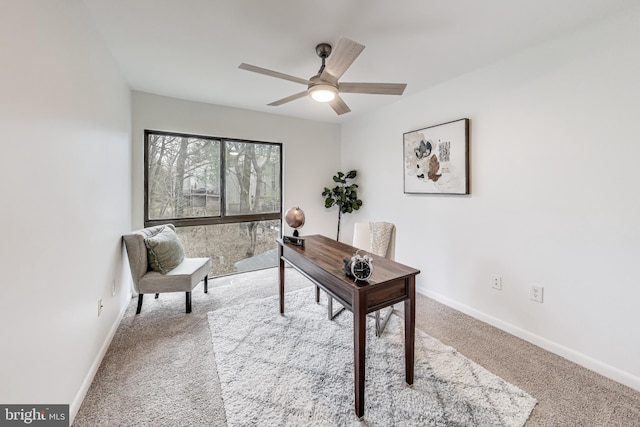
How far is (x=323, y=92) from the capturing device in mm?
1916

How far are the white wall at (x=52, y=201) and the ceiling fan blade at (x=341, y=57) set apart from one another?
4.68 ft

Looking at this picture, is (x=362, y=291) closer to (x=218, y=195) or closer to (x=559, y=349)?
(x=559, y=349)

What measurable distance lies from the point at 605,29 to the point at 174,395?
3724 millimetres

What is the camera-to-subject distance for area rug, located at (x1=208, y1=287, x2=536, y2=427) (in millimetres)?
1427

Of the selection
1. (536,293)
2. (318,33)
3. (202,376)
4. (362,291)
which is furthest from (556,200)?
(202,376)

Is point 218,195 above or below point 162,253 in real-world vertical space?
above

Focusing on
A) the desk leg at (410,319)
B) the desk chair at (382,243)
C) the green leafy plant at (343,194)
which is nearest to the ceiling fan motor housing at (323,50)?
the desk chair at (382,243)

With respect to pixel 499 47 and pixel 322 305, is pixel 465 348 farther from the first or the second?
pixel 499 47

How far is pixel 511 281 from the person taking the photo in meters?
2.28

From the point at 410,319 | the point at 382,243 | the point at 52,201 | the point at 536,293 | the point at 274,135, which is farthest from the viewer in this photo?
the point at 274,135

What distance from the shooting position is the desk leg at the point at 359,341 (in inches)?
53.3

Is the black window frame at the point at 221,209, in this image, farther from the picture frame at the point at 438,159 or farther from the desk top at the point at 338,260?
the picture frame at the point at 438,159

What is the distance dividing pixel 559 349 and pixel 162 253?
3.57m

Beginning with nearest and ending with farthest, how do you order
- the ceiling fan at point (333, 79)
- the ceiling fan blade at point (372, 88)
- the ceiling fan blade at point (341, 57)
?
the ceiling fan blade at point (341, 57) → the ceiling fan at point (333, 79) → the ceiling fan blade at point (372, 88)
